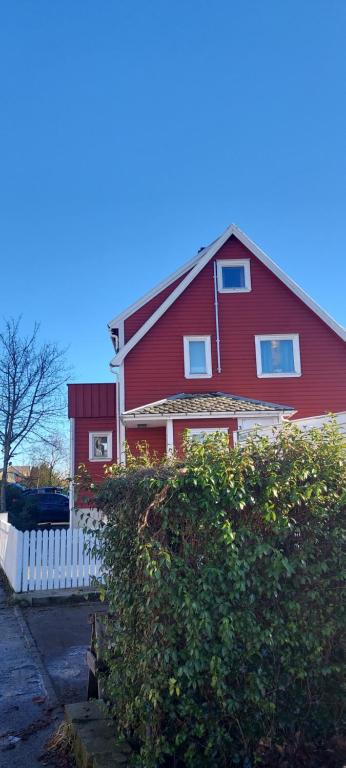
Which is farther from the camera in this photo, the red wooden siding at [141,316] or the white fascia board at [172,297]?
the red wooden siding at [141,316]

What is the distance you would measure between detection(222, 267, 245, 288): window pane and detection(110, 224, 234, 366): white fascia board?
0.79 metres

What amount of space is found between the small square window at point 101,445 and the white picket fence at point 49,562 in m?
8.60

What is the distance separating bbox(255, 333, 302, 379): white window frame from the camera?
18.1 meters

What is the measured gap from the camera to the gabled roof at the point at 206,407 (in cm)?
1526

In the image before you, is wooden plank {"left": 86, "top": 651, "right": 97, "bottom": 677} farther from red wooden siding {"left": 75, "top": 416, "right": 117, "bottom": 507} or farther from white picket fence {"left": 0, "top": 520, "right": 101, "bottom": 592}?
red wooden siding {"left": 75, "top": 416, "right": 117, "bottom": 507}

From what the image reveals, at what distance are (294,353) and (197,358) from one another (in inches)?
131

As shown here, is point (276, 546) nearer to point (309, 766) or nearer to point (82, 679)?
point (309, 766)

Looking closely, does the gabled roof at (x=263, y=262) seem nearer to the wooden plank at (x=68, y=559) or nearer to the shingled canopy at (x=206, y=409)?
the shingled canopy at (x=206, y=409)

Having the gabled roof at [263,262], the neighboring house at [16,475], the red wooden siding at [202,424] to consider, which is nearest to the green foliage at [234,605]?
the red wooden siding at [202,424]

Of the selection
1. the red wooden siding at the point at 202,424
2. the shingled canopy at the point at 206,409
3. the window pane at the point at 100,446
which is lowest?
the window pane at the point at 100,446

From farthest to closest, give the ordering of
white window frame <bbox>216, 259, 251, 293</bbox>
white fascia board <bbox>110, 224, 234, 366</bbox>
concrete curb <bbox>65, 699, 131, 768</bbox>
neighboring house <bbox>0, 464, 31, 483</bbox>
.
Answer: neighboring house <bbox>0, 464, 31, 483</bbox> → white window frame <bbox>216, 259, 251, 293</bbox> → white fascia board <bbox>110, 224, 234, 366</bbox> → concrete curb <bbox>65, 699, 131, 768</bbox>

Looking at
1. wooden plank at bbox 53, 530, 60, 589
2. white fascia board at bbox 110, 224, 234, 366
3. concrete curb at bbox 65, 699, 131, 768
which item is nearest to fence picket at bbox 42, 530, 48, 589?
wooden plank at bbox 53, 530, 60, 589

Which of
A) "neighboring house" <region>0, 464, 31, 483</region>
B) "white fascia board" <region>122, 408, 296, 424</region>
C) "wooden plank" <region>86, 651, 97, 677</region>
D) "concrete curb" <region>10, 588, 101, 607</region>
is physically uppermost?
"white fascia board" <region>122, 408, 296, 424</region>

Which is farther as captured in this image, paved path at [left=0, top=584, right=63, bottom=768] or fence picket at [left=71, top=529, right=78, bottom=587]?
fence picket at [left=71, top=529, right=78, bottom=587]
